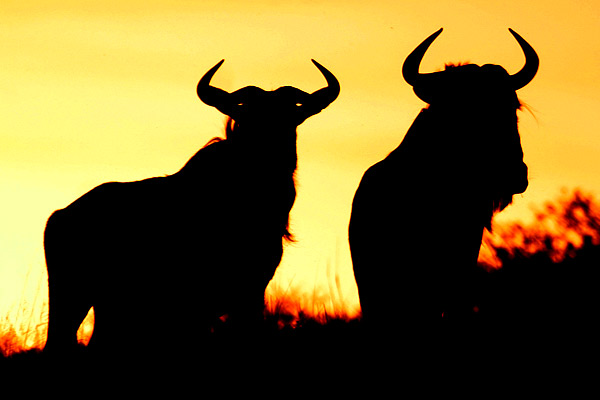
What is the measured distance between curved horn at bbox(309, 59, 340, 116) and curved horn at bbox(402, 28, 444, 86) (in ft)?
2.79

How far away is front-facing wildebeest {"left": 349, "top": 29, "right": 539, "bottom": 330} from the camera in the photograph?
8.07 metres

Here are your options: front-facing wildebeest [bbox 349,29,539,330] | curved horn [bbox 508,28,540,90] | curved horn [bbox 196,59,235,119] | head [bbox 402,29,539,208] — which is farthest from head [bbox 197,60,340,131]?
curved horn [bbox 508,28,540,90]

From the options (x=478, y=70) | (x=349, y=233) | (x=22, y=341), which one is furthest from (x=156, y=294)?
(x=478, y=70)

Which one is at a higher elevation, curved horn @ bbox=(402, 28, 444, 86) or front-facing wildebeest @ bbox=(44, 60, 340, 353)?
curved horn @ bbox=(402, 28, 444, 86)

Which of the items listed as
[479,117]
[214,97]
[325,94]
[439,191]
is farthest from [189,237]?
[479,117]

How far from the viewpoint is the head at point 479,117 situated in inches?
318

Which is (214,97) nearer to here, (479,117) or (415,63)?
(415,63)

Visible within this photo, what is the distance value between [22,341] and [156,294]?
110 centimetres

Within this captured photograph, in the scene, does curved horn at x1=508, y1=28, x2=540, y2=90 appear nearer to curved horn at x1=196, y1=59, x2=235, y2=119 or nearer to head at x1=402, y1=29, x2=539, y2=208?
head at x1=402, y1=29, x2=539, y2=208

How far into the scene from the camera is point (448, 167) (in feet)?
26.9

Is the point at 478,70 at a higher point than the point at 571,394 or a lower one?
higher

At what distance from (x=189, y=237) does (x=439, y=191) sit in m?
2.11

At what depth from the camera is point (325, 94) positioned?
9102 mm

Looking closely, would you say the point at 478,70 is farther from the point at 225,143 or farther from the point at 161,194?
the point at 161,194
